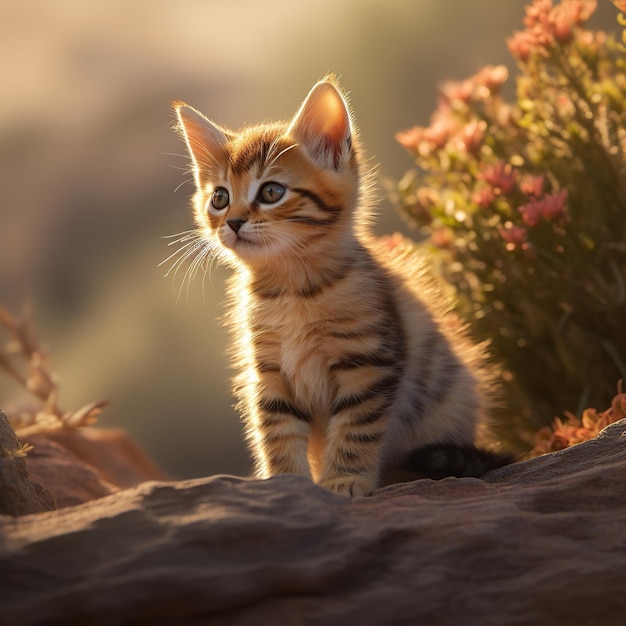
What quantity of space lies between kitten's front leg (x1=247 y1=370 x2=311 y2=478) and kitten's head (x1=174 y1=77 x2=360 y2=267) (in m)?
0.30

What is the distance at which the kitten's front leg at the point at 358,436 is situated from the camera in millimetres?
Answer: 1651

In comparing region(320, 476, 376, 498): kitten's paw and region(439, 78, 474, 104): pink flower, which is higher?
region(439, 78, 474, 104): pink flower

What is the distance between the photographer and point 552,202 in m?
2.24

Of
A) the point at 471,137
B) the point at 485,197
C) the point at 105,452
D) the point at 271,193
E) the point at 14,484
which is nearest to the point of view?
the point at 14,484

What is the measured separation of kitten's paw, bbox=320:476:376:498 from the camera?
1.55m

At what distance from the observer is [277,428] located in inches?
70.5

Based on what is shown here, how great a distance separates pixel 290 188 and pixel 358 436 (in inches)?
22.5

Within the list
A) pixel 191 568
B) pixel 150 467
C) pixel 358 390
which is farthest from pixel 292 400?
pixel 150 467

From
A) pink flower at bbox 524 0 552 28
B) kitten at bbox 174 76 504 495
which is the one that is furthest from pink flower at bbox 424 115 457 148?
kitten at bbox 174 76 504 495

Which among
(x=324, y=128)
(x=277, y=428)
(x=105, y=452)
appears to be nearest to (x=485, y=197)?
(x=324, y=128)

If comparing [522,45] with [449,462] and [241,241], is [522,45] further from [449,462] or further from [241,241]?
[449,462]

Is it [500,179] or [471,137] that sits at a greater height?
[471,137]

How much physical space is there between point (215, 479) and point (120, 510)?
0.59ft

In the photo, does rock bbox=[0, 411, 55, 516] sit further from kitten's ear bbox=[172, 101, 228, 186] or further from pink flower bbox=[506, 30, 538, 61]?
pink flower bbox=[506, 30, 538, 61]
